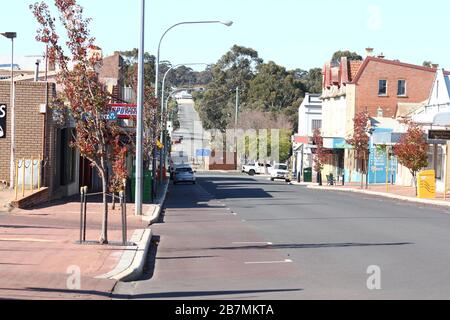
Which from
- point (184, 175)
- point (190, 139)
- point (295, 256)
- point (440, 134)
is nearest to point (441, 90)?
point (440, 134)

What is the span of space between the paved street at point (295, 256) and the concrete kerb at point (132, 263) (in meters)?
0.24

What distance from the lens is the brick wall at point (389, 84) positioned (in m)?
73.9

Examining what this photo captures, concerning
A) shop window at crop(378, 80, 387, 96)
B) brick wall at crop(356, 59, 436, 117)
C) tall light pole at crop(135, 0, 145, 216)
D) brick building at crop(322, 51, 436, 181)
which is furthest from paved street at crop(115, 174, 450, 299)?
shop window at crop(378, 80, 387, 96)

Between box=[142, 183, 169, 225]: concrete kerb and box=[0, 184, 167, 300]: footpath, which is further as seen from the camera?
box=[142, 183, 169, 225]: concrete kerb

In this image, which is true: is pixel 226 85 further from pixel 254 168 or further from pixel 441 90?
pixel 441 90

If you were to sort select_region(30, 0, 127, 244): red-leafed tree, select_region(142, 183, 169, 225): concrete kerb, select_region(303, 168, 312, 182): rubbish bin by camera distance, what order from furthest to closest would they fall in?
select_region(303, 168, 312, 182): rubbish bin → select_region(142, 183, 169, 225): concrete kerb → select_region(30, 0, 127, 244): red-leafed tree

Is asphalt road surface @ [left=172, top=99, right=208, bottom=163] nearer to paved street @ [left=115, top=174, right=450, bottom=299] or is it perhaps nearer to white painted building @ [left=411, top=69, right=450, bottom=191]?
white painted building @ [left=411, top=69, right=450, bottom=191]

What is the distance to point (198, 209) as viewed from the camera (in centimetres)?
3412

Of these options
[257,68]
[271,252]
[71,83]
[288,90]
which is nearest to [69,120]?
[71,83]

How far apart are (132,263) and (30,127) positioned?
17162 mm

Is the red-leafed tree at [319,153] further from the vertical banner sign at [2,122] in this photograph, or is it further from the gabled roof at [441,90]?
the vertical banner sign at [2,122]

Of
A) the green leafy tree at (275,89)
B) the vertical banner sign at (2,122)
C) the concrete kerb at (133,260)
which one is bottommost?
the concrete kerb at (133,260)

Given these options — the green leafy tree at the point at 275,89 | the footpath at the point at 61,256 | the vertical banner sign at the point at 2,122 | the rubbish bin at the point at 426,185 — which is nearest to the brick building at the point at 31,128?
the footpath at the point at 61,256

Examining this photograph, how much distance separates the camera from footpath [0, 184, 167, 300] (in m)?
12.2
